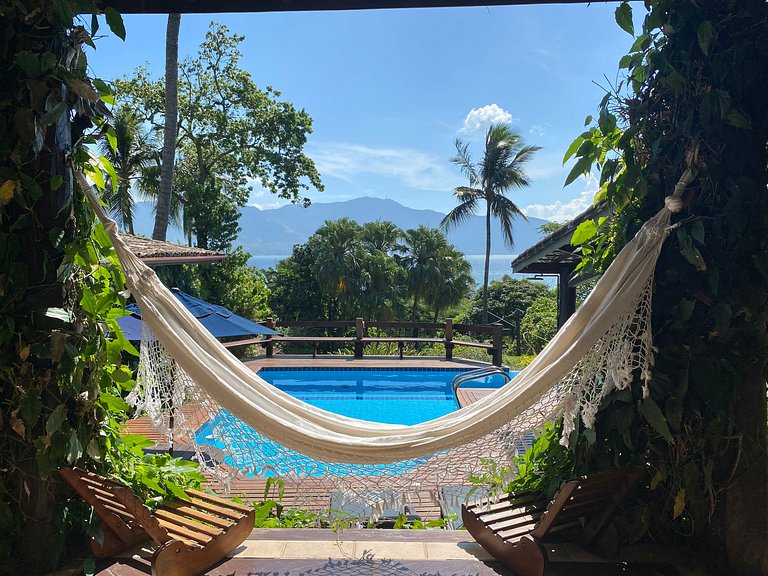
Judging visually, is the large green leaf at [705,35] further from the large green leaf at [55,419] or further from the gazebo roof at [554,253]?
the large green leaf at [55,419]

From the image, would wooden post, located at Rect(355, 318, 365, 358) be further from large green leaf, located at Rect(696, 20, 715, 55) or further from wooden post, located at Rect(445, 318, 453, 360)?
large green leaf, located at Rect(696, 20, 715, 55)

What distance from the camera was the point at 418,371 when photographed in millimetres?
7301

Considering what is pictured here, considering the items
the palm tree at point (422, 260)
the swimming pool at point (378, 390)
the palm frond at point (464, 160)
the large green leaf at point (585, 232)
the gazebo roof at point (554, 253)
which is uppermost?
the palm frond at point (464, 160)

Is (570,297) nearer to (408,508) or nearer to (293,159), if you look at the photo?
(408,508)

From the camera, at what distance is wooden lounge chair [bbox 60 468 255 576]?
137 cm

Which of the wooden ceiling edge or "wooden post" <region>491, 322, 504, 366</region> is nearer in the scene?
the wooden ceiling edge

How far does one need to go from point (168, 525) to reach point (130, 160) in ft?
41.4

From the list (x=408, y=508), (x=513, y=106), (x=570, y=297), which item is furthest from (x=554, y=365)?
(x=513, y=106)

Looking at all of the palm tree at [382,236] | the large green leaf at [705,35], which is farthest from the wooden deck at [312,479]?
the palm tree at [382,236]

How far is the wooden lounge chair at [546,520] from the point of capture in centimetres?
142

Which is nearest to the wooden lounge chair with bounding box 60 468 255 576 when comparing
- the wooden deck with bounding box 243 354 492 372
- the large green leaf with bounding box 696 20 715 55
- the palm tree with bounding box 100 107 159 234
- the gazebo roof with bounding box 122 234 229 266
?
the large green leaf with bounding box 696 20 715 55

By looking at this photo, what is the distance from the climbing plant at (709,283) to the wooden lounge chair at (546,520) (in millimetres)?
116

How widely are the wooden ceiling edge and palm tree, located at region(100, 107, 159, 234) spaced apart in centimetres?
1136

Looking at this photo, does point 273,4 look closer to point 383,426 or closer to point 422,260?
point 383,426
